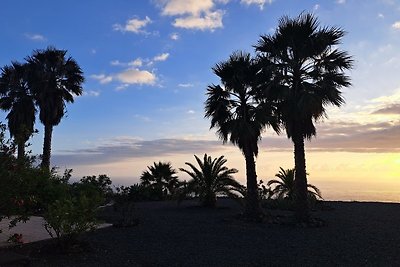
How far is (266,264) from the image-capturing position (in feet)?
30.1

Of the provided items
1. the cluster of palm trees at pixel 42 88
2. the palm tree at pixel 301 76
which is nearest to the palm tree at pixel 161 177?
the cluster of palm trees at pixel 42 88

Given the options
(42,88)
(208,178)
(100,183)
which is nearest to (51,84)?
(42,88)

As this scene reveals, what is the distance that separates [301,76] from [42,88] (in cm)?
1911

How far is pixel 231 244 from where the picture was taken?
37.8ft

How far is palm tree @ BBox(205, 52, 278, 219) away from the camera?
55.5 ft

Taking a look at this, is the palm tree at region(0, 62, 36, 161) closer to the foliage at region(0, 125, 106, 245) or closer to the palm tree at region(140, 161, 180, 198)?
the palm tree at region(140, 161, 180, 198)

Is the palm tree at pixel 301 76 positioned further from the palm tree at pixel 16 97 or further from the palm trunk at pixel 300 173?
the palm tree at pixel 16 97

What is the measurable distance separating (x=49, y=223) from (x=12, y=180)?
6.00 feet

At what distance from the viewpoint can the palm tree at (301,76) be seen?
15852 mm

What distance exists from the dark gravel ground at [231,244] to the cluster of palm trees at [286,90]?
7.34ft

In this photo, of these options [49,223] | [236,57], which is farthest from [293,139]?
[49,223]

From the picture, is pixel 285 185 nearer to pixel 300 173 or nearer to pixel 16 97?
pixel 300 173

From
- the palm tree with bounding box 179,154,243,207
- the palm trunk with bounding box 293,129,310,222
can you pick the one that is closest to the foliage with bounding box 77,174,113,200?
Answer: the palm tree with bounding box 179,154,243,207

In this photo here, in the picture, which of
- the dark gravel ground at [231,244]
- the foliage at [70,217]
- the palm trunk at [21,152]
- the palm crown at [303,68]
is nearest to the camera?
the palm trunk at [21,152]
